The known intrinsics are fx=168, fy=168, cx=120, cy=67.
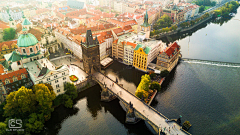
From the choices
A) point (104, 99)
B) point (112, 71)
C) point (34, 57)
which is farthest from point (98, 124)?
point (34, 57)

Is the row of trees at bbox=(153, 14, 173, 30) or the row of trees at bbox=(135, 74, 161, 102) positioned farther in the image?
the row of trees at bbox=(153, 14, 173, 30)

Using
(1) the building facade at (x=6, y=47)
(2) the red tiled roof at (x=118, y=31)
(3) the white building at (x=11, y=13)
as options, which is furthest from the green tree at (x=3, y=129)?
(3) the white building at (x=11, y=13)

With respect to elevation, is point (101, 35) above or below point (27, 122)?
above

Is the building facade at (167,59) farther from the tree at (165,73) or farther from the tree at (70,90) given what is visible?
the tree at (70,90)

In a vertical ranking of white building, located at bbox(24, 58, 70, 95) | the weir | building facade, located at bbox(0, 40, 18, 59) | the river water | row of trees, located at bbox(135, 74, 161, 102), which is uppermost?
building facade, located at bbox(0, 40, 18, 59)

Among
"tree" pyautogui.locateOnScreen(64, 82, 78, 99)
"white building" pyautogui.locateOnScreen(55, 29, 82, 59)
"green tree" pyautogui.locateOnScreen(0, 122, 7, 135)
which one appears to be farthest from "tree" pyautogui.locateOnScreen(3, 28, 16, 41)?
"green tree" pyautogui.locateOnScreen(0, 122, 7, 135)

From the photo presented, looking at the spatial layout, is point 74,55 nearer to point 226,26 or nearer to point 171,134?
point 171,134

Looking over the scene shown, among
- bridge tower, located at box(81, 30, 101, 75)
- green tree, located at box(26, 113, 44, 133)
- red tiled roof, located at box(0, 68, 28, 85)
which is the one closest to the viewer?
green tree, located at box(26, 113, 44, 133)

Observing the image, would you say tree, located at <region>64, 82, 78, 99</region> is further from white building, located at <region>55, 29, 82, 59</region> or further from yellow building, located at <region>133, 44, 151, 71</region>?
yellow building, located at <region>133, 44, 151, 71</region>
